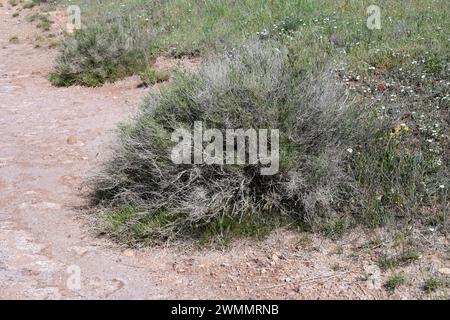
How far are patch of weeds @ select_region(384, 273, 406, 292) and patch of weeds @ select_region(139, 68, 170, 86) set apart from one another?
212 inches

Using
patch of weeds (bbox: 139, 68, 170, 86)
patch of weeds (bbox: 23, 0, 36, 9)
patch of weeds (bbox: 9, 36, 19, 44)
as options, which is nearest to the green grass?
patch of weeds (bbox: 139, 68, 170, 86)

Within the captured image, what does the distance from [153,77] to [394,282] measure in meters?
5.48

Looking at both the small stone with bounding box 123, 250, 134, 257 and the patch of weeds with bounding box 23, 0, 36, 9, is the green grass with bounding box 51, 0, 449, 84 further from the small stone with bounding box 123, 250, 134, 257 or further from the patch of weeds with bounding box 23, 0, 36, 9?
the patch of weeds with bounding box 23, 0, 36, 9

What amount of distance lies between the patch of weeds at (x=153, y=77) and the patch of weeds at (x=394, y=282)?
5393 millimetres

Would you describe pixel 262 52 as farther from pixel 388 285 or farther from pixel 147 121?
pixel 388 285

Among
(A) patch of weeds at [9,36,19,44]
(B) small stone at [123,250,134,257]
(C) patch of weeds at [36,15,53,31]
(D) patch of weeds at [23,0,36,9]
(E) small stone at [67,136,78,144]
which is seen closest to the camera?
(B) small stone at [123,250,134,257]

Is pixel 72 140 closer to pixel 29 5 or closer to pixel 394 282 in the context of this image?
pixel 394 282

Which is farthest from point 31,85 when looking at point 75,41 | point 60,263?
point 60,263

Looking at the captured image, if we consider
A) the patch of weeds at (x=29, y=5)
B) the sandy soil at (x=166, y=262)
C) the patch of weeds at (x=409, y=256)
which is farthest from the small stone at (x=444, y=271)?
the patch of weeds at (x=29, y=5)

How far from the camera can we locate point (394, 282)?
3.46 metres

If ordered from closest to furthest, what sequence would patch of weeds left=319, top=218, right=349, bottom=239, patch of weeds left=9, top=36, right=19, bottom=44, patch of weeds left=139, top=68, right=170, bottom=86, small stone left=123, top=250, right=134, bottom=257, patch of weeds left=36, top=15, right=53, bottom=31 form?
1. patch of weeds left=319, top=218, right=349, bottom=239
2. small stone left=123, top=250, right=134, bottom=257
3. patch of weeds left=139, top=68, right=170, bottom=86
4. patch of weeds left=9, top=36, right=19, bottom=44
5. patch of weeds left=36, top=15, right=53, bottom=31

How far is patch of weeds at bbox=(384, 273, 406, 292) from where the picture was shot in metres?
3.46

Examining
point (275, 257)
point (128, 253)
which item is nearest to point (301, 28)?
point (275, 257)
